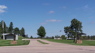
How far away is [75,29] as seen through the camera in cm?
8662

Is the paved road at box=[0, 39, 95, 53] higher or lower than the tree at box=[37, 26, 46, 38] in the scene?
lower

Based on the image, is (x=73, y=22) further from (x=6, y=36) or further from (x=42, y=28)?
(x=42, y=28)

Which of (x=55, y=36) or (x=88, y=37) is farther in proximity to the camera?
(x=55, y=36)

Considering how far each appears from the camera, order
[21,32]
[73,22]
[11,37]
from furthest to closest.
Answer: [21,32] < [11,37] < [73,22]

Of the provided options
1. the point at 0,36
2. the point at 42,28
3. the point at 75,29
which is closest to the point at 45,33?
the point at 42,28

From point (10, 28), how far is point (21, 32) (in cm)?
1744

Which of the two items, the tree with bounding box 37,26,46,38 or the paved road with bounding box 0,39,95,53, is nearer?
the paved road with bounding box 0,39,95,53

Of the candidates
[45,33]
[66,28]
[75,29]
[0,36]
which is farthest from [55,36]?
[75,29]

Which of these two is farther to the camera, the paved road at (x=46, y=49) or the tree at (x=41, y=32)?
the tree at (x=41, y=32)

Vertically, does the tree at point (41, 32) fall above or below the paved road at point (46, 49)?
above

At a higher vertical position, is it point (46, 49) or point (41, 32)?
point (41, 32)

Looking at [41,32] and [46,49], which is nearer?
[46,49]

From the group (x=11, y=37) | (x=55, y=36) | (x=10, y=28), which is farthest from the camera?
(x=10, y=28)

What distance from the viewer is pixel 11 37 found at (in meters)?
105
